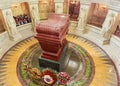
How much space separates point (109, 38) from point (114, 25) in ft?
3.62

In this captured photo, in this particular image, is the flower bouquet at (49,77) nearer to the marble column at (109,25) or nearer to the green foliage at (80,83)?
the green foliage at (80,83)

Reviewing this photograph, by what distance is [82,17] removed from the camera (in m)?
11.8

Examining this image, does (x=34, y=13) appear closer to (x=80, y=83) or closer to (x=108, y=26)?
(x=108, y=26)

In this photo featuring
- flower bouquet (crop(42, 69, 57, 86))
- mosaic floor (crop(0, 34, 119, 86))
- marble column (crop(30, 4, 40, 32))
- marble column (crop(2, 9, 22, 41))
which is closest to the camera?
flower bouquet (crop(42, 69, 57, 86))

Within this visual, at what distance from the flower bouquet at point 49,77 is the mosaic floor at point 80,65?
4.44 ft

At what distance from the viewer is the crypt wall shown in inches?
399

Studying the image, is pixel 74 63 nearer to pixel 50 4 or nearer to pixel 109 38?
pixel 109 38

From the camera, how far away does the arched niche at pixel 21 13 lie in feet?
42.5

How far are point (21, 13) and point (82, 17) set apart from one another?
6.26 meters

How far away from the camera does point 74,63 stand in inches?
350

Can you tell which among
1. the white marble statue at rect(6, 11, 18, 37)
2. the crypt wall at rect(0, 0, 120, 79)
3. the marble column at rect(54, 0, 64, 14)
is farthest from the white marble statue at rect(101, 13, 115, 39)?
the white marble statue at rect(6, 11, 18, 37)

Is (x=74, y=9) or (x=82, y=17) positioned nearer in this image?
(x=82, y=17)

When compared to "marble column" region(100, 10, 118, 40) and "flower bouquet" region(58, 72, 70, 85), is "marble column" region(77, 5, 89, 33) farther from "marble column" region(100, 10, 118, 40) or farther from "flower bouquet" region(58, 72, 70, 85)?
"flower bouquet" region(58, 72, 70, 85)

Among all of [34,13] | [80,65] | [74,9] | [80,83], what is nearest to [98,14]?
[74,9]
